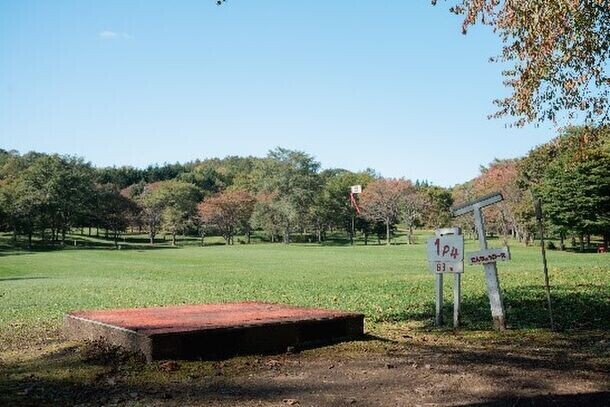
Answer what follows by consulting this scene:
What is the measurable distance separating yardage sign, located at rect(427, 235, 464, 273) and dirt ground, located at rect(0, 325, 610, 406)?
1.73 m

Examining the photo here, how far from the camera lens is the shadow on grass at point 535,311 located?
10070 millimetres

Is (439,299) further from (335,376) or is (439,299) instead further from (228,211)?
(228,211)

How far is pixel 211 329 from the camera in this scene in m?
6.90

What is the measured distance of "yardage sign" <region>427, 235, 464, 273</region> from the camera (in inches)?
371

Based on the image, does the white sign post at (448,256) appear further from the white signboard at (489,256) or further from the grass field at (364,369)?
the grass field at (364,369)

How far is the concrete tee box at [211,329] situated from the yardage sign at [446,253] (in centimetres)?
193

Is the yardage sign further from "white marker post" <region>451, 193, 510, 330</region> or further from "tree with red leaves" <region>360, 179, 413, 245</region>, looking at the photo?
"tree with red leaves" <region>360, 179, 413, 245</region>

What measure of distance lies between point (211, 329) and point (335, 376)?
1610 millimetres

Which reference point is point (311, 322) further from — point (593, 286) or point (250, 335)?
point (593, 286)

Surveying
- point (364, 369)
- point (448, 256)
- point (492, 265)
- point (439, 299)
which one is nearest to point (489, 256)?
point (492, 265)

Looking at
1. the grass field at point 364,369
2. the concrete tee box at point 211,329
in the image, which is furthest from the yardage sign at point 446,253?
the concrete tee box at point 211,329

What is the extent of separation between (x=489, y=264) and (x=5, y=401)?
700cm

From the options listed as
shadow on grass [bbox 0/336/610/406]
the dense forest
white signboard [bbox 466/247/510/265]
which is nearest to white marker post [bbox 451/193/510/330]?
white signboard [bbox 466/247/510/265]

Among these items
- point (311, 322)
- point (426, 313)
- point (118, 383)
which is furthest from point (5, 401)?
point (426, 313)
